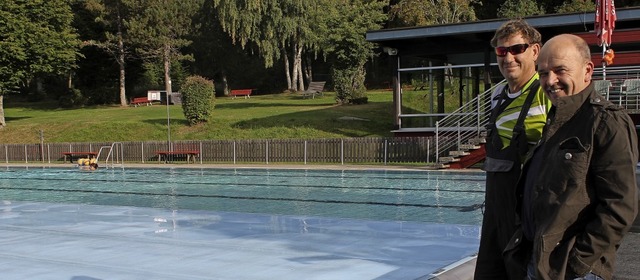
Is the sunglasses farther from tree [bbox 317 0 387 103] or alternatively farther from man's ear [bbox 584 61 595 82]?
tree [bbox 317 0 387 103]

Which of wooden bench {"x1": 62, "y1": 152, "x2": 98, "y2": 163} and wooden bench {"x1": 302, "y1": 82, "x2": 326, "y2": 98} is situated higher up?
wooden bench {"x1": 302, "y1": 82, "x2": 326, "y2": 98}

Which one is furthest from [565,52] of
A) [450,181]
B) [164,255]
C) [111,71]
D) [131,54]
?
[111,71]

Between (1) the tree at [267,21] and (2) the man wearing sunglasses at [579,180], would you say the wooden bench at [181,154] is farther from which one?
(2) the man wearing sunglasses at [579,180]

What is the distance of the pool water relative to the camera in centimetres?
1041

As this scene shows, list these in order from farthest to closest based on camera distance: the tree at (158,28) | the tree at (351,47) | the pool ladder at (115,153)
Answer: the tree at (158,28)
the tree at (351,47)
the pool ladder at (115,153)

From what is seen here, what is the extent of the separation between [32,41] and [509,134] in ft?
140

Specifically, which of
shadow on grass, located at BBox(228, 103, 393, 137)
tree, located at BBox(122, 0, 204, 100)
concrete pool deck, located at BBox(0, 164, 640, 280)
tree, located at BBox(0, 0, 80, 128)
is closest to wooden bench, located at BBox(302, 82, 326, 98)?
shadow on grass, located at BBox(228, 103, 393, 137)

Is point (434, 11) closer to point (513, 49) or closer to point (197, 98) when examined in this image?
point (197, 98)

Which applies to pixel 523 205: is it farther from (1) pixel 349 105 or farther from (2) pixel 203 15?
(2) pixel 203 15

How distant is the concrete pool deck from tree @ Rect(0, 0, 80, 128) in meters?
34.5

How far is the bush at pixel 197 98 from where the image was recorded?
29562mm

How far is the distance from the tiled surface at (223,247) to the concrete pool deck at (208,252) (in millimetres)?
10

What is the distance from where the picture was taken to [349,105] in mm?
34156

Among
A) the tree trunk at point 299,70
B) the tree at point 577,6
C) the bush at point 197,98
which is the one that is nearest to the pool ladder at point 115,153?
the bush at point 197,98
